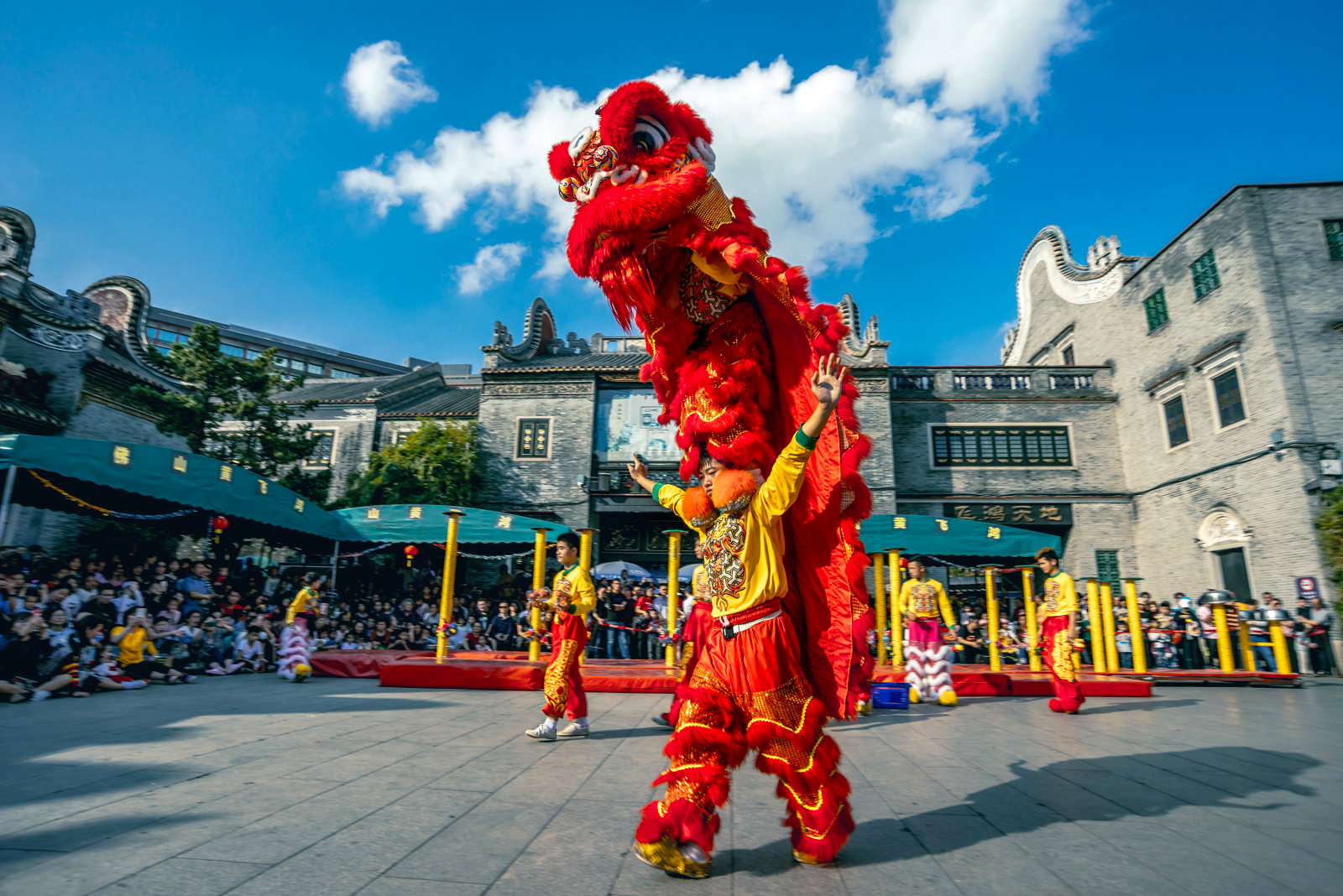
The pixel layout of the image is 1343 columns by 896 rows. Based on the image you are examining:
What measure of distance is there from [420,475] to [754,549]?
1685cm

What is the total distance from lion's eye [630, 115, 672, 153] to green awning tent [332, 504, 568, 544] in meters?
11.5

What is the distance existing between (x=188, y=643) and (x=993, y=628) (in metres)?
11.7

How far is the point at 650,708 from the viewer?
7.19 meters

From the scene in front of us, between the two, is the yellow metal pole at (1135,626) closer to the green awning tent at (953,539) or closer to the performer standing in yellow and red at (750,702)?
the green awning tent at (953,539)

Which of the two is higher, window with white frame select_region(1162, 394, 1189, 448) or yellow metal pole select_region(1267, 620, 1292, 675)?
window with white frame select_region(1162, 394, 1189, 448)

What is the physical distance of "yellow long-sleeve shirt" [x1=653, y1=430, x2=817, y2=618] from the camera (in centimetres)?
269

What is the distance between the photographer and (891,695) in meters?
7.58

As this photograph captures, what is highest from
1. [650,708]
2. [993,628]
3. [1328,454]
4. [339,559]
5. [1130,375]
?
[1130,375]

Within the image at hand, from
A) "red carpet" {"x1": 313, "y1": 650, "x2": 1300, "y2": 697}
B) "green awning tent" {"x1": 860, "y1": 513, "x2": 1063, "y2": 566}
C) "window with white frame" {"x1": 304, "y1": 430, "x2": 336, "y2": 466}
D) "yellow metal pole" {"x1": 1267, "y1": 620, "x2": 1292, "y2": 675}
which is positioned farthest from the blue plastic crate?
"window with white frame" {"x1": 304, "y1": 430, "x2": 336, "y2": 466}

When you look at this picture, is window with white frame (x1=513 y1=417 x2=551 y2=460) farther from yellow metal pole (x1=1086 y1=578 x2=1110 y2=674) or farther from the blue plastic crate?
yellow metal pole (x1=1086 y1=578 x2=1110 y2=674)

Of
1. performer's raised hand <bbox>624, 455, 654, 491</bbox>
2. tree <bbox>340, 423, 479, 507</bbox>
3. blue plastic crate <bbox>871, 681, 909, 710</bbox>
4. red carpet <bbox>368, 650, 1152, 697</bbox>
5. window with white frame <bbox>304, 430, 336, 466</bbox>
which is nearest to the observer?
performer's raised hand <bbox>624, 455, 654, 491</bbox>

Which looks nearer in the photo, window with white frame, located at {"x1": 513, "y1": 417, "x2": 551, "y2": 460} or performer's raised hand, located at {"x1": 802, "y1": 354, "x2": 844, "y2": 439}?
performer's raised hand, located at {"x1": 802, "y1": 354, "x2": 844, "y2": 439}

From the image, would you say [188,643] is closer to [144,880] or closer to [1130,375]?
[144,880]

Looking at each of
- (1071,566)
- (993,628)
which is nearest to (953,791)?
(993,628)
